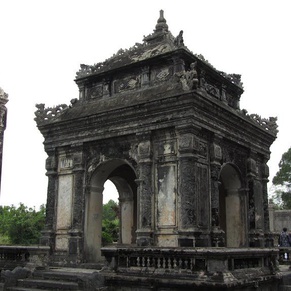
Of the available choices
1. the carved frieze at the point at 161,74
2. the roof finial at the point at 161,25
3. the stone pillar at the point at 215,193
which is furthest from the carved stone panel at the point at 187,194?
the roof finial at the point at 161,25

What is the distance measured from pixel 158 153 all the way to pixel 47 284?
4990 mm

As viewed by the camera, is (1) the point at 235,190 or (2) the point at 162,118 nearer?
(2) the point at 162,118

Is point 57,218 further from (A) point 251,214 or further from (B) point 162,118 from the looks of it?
(A) point 251,214

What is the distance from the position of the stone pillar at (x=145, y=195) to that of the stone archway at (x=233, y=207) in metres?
3.44

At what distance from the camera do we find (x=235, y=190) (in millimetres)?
16203

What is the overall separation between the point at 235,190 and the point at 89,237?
5.52 m

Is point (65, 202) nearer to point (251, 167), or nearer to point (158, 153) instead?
point (158, 153)

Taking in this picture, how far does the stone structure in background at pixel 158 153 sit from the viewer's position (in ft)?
43.1

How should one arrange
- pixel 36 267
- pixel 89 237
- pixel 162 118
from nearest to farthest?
1. pixel 36 267
2. pixel 162 118
3. pixel 89 237

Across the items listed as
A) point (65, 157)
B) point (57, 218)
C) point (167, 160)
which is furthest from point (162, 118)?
point (57, 218)

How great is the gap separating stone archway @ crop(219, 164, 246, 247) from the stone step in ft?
23.2

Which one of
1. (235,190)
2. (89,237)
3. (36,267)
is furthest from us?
(235,190)

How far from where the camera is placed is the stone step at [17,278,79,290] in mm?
10953

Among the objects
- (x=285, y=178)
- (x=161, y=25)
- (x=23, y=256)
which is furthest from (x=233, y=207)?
(x=285, y=178)
